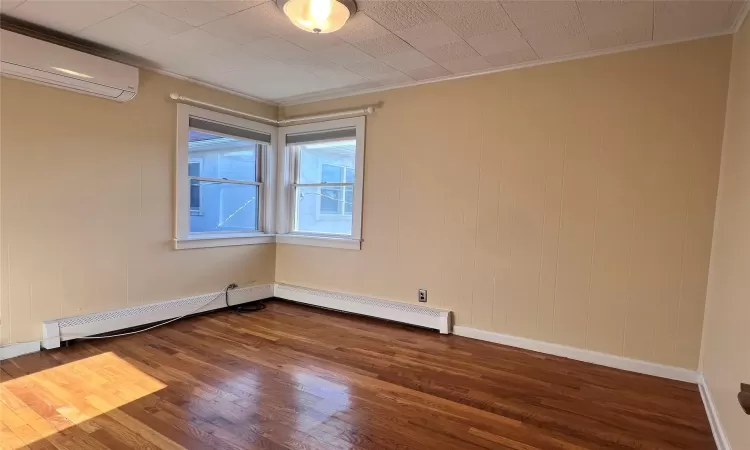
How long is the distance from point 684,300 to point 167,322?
409 centimetres

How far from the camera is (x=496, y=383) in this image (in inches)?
99.3

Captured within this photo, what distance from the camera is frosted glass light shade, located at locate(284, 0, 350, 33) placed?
2.08m

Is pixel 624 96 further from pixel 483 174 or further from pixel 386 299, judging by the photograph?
pixel 386 299

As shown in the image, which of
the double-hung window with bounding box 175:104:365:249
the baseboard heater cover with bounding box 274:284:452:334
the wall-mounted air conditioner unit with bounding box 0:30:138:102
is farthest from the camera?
the double-hung window with bounding box 175:104:365:249

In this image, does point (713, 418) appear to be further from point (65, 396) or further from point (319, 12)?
point (65, 396)

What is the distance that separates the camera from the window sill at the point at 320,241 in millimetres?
4059

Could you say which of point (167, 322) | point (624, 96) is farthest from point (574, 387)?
point (167, 322)

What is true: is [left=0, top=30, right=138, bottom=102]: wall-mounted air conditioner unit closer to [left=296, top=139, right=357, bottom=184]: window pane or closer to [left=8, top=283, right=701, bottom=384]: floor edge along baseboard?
[left=8, top=283, right=701, bottom=384]: floor edge along baseboard

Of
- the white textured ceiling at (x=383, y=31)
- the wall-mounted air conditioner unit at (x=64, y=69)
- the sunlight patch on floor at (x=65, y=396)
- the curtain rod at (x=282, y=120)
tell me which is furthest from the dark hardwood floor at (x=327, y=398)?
the white textured ceiling at (x=383, y=31)

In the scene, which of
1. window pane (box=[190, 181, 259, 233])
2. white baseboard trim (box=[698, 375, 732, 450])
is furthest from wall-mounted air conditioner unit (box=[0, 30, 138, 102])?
white baseboard trim (box=[698, 375, 732, 450])

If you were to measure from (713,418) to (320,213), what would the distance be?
3.61 m

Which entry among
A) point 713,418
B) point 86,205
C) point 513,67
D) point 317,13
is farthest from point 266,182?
point 713,418

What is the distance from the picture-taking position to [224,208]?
4.25 metres

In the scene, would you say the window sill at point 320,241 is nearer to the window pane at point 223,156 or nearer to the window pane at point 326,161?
the window pane at point 326,161
